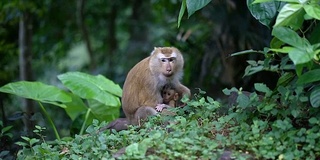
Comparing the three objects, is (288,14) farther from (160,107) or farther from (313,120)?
(160,107)

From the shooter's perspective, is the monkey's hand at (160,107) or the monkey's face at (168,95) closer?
the monkey's hand at (160,107)

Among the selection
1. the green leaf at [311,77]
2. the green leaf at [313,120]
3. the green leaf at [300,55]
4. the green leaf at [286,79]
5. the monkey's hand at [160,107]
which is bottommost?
the monkey's hand at [160,107]

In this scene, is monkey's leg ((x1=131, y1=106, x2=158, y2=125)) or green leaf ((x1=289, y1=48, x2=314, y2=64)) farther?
monkey's leg ((x1=131, y1=106, x2=158, y2=125))

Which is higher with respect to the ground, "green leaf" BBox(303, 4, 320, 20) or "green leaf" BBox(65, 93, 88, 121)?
"green leaf" BBox(303, 4, 320, 20)

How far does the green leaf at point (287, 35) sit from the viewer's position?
14.7ft

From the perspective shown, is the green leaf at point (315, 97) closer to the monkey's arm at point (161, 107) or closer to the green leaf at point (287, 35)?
the green leaf at point (287, 35)

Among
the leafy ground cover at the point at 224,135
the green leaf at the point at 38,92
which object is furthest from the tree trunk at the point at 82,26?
the leafy ground cover at the point at 224,135

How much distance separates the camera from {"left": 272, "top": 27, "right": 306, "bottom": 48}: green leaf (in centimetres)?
448

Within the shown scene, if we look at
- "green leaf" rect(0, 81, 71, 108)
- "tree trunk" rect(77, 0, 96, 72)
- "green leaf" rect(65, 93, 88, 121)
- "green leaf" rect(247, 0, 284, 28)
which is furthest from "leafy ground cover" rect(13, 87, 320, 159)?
"tree trunk" rect(77, 0, 96, 72)

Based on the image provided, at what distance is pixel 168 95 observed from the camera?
7.37 m

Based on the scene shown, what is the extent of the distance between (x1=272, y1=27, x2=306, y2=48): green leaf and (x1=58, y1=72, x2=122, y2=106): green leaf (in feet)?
11.5

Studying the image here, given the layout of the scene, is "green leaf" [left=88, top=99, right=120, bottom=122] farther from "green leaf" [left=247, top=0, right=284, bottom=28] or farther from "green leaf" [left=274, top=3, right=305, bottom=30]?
"green leaf" [left=274, top=3, right=305, bottom=30]

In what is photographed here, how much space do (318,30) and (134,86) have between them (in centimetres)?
274

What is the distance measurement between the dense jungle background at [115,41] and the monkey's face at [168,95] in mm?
273
